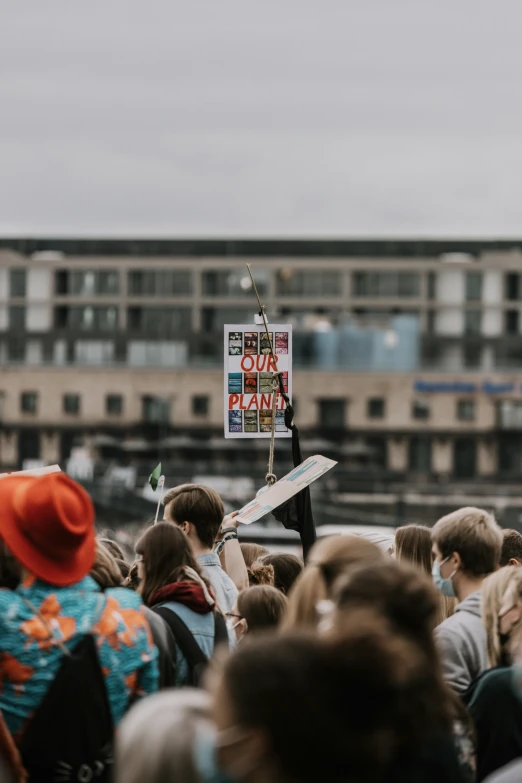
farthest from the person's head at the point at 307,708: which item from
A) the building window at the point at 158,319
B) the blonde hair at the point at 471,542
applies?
the building window at the point at 158,319

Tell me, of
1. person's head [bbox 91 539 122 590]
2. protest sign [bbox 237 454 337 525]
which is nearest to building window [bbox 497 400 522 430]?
protest sign [bbox 237 454 337 525]

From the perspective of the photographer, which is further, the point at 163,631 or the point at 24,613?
the point at 163,631

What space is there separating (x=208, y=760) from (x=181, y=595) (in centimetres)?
228

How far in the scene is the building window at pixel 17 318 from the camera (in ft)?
347

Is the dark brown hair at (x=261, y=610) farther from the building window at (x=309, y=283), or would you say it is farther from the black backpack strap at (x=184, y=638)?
the building window at (x=309, y=283)

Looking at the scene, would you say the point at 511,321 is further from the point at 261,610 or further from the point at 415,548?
the point at 261,610

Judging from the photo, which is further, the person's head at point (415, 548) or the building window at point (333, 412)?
the building window at point (333, 412)

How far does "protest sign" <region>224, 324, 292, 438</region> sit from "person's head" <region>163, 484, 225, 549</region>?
5.19ft

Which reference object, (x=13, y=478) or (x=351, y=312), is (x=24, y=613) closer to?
(x=13, y=478)

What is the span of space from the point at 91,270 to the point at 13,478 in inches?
4073

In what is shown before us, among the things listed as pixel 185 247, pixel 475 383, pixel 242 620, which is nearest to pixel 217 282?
pixel 185 247

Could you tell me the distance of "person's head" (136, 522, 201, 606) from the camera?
185 inches

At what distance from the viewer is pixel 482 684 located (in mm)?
4137

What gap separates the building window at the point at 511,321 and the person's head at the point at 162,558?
332 ft
